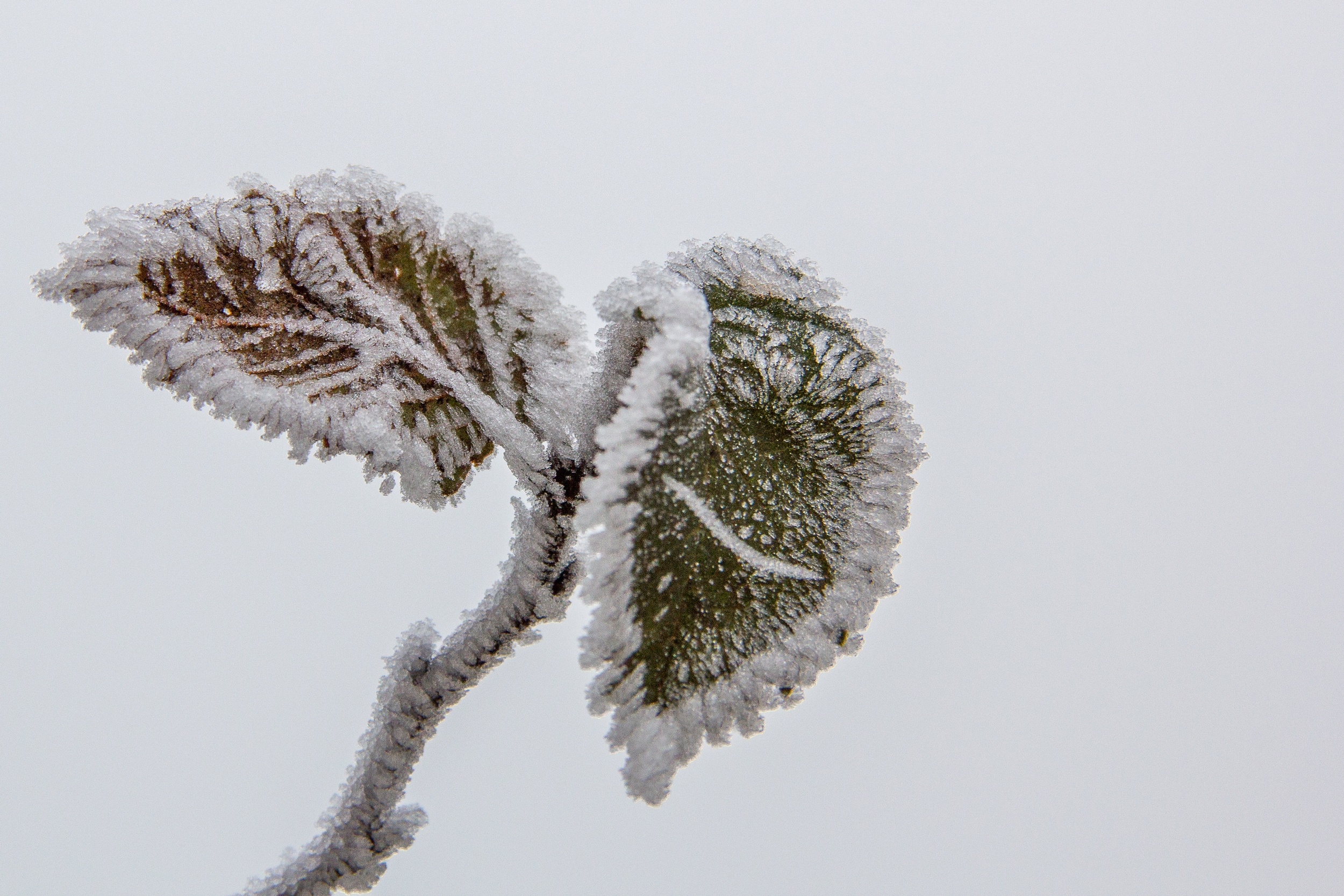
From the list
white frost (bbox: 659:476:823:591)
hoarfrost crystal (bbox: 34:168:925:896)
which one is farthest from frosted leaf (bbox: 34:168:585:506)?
white frost (bbox: 659:476:823:591)

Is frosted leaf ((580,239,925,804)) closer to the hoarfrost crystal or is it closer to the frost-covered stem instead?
the hoarfrost crystal

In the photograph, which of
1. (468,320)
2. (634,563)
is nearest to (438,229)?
(468,320)

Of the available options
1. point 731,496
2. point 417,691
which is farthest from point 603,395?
point 417,691

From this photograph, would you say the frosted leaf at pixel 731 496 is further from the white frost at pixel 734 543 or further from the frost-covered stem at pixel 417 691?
the frost-covered stem at pixel 417 691

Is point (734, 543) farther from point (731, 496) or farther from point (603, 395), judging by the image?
point (603, 395)

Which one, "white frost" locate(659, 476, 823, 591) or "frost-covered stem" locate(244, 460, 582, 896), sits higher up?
"white frost" locate(659, 476, 823, 591)

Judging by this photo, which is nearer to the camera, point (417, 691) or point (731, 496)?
point (731, 496)

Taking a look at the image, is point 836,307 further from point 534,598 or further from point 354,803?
point 354,803
